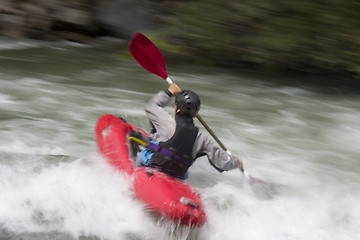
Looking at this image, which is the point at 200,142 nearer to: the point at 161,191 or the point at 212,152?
the point at 212,152

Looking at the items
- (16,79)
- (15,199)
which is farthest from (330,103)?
(15,199)

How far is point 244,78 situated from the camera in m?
9.43

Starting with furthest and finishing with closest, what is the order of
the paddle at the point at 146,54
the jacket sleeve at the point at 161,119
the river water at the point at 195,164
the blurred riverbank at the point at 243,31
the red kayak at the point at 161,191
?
1. the blurred riverbank at the point at 243,31
2. the paddle at the point at 146,54
3. the jacket sleeve at the point at 161,119
4. the river water at the point at 195,164
5. the red kayak at the point at 161,191

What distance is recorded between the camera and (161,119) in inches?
145

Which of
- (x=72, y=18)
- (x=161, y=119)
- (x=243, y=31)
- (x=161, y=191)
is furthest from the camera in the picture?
(x=72, y=18)

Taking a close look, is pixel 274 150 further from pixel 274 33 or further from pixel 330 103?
pixel 274 33

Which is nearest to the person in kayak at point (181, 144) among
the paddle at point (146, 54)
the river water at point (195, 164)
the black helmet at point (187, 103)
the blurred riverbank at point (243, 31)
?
the black helmet at point (187, 103)

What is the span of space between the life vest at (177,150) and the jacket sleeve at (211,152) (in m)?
0.06

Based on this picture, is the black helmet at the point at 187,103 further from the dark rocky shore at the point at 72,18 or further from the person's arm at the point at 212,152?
the dark rocky shore at the point at 72,18

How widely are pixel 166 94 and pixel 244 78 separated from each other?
5.68 meters

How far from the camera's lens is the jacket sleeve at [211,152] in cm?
358

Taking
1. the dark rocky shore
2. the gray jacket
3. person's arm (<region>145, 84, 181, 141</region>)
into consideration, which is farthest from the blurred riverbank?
the gray jacket

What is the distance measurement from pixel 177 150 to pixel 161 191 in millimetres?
342

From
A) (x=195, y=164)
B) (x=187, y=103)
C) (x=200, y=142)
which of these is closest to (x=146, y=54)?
(x=195, y=164)
